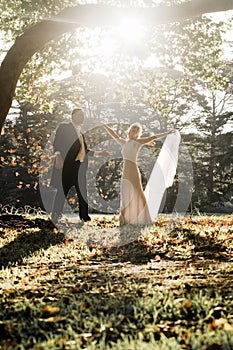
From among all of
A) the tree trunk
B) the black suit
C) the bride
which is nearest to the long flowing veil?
the bride

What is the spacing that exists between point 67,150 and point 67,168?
0.45 metres

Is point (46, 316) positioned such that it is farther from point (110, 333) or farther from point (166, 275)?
point (166, 275)

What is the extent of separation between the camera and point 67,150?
9.91 metres

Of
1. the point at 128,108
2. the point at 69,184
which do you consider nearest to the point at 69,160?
the point at 69,184

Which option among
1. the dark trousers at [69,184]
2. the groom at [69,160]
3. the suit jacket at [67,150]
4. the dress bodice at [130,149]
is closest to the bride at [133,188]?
the dress bodice at [130,149]

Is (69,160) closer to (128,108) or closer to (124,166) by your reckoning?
(124,166)

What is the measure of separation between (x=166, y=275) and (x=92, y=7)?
526cm

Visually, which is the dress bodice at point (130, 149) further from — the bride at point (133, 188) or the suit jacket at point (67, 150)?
the suit jacket at point (67, 150)

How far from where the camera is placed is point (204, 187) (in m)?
29.8

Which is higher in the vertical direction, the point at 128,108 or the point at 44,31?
the point at 128,108

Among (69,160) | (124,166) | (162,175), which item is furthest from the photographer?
(162,175)

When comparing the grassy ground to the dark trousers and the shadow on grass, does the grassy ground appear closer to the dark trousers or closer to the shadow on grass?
the shadow on grass

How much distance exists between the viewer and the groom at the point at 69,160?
9812 millimetres

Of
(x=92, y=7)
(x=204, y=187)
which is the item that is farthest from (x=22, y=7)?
(x=204, y=187)
